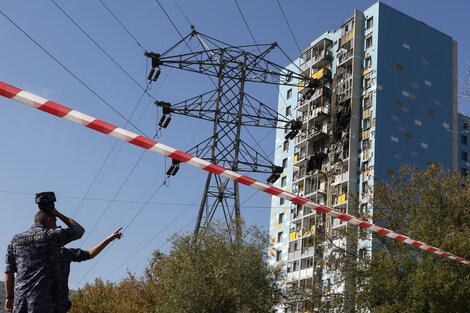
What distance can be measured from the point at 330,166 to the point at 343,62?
451 inches

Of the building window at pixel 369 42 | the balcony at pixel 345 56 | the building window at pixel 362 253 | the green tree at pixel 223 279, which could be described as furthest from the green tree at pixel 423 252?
the balcony at pixel 345 56

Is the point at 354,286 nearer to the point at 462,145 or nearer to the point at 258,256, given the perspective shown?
the point at 258,256

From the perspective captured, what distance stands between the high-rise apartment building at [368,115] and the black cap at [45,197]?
193 ft

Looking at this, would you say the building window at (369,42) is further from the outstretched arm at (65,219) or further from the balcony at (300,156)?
the outstretched arm at (65,219)

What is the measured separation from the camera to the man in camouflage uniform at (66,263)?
735cm

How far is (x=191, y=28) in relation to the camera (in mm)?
40062

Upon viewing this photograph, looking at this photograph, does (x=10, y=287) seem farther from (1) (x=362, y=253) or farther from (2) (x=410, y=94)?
(2) (x=410, y=94)

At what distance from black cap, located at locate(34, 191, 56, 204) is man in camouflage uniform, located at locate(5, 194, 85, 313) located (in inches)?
5.1

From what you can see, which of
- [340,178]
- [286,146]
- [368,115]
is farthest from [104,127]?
[286,146]

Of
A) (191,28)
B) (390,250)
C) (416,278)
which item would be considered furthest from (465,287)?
(191,28)

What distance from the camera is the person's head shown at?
7.45 meters

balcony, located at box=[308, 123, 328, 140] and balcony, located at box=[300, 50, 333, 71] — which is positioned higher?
balcony, located at box=[300, 50, 333, 71]

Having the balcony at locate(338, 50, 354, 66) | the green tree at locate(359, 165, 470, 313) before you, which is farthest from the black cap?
the balcony at locate(338, 50, 354, 66)

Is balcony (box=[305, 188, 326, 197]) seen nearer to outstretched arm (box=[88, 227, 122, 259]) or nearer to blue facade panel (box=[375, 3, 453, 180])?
blue facade panel (box=[375, 3, 453, 180])
